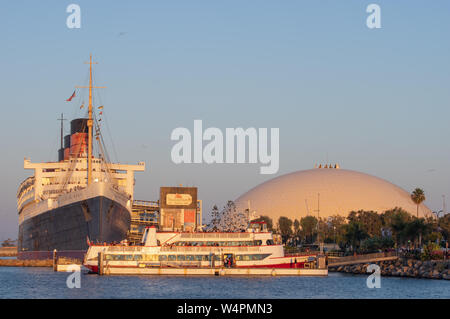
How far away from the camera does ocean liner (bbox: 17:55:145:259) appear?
10331 centimetres

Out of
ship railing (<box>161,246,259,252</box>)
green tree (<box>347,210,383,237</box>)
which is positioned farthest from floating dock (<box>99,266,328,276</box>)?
green tree (<box>347,210,383,237</box>)

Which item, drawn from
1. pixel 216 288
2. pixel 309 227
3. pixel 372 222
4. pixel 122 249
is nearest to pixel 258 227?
pixel 122 249

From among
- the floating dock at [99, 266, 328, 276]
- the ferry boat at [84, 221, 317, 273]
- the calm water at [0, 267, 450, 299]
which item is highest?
the ferry boat at [84, 221, 317, 273]

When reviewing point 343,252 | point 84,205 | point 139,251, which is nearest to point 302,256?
point 139,251

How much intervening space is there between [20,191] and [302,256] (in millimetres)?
66842

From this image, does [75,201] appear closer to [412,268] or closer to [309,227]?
[412,268]

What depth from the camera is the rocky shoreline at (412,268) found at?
89775 millimetres

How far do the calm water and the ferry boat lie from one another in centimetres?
405

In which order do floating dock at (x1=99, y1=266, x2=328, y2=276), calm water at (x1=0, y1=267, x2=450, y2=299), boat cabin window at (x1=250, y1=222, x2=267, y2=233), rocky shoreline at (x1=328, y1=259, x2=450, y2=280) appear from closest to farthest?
calm water at (x1=0, y1=267, x2=450, y2=299) < floating dock at (x1=99, y1=266, x2=328, y2=276) < rocky shoreline at (x1=328, y1=259, x2=450, y2=280) < boat cabin window at (x1=250, y1=222, x2=267, y2=233)

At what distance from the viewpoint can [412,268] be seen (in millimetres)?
94875

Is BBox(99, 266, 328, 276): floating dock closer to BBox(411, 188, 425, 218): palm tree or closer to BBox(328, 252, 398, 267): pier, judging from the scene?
BBox(328, 252, 398, 267): pier

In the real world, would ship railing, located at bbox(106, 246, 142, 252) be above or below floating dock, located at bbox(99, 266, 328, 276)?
above

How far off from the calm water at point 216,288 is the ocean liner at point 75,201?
14.4 meters

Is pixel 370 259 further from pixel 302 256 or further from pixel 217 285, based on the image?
pixel 217 285
